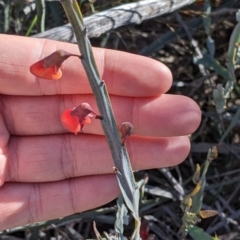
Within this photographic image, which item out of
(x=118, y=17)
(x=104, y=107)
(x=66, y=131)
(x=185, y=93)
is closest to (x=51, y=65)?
(x=104, y=107)

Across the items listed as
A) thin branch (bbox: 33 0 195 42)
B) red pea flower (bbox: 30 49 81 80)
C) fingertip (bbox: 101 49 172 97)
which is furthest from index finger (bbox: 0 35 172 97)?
red pea flower (bbox: 30 49 81 80)

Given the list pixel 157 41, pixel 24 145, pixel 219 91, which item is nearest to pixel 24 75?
pixel 24 145

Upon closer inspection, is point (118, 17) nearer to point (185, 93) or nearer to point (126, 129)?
point (185, 93)

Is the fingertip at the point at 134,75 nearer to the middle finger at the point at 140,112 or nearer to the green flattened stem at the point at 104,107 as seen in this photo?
the middle finger at the point at 140,112

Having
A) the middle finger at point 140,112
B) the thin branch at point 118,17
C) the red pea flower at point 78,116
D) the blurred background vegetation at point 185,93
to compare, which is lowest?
the blurred background vegetation at point 185,93

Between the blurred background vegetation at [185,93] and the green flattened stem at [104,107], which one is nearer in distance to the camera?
the green flattened stem at [104,107]

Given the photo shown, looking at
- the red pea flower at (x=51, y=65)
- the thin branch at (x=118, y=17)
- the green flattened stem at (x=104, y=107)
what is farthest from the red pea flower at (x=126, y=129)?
the thin branch at (x=118, y=17)
